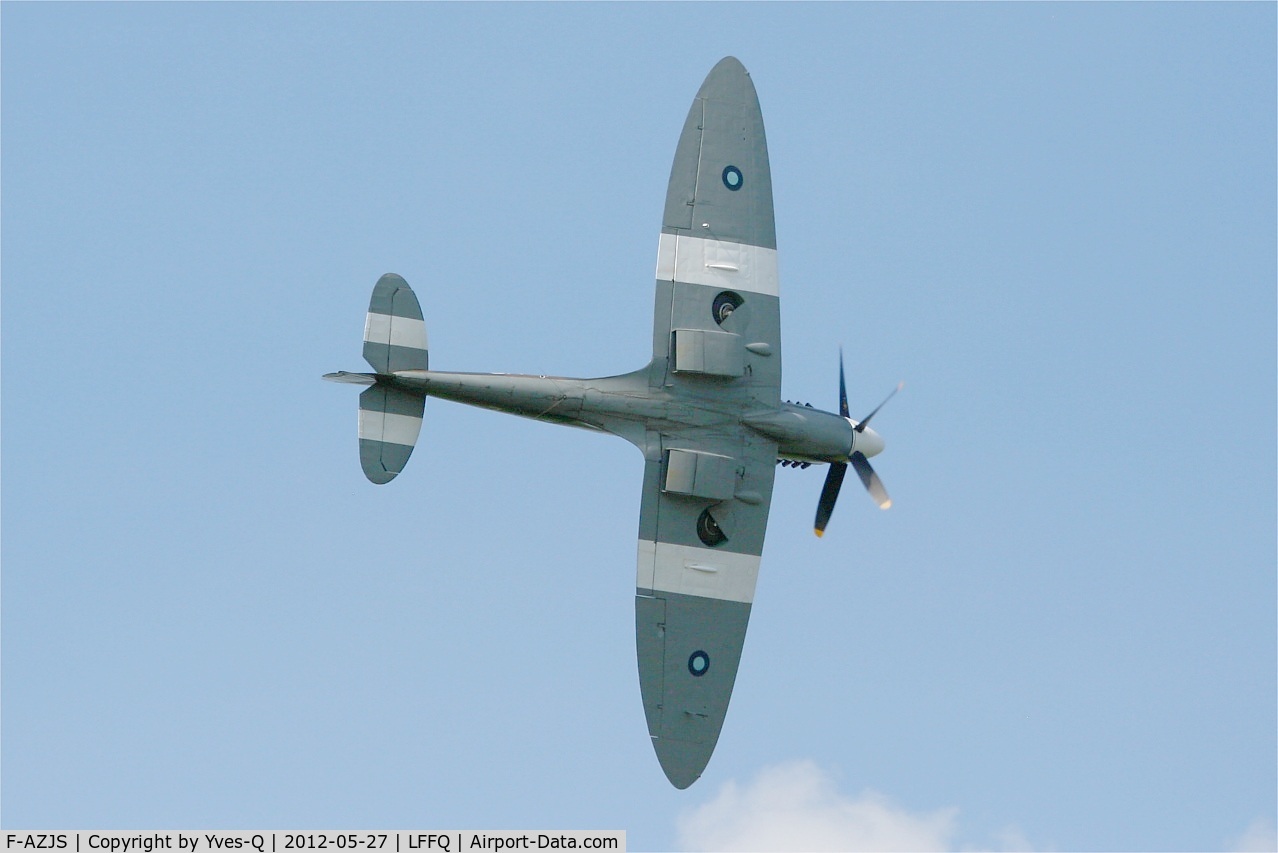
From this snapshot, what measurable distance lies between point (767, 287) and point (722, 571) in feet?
16.4

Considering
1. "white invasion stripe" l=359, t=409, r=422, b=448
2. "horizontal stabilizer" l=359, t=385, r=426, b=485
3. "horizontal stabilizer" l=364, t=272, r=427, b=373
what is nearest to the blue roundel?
"horizontal stabilizer" l=364, t=272, r=427, b=373

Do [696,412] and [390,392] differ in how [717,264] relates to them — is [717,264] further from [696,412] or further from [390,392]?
[390,392]

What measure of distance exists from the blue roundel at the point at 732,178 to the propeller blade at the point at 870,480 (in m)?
5.14

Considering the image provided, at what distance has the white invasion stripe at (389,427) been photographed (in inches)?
1062

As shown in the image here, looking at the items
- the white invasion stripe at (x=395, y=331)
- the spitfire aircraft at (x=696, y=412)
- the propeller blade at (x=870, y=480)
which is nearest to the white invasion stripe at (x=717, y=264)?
the spitfire aircraft at (x=696, y=412)

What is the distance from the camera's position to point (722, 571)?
28359 millimetres

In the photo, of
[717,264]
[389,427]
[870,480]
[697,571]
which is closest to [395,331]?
[389,427]

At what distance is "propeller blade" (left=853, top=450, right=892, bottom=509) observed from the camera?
93.9 ft

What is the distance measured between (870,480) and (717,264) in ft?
15.1

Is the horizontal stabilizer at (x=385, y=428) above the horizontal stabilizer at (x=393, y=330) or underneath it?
underneath

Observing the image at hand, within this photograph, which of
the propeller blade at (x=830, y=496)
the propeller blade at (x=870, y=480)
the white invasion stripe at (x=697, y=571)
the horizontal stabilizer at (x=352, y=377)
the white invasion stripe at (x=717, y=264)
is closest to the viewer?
the horizontal stabilizer at (x=352, y=377)

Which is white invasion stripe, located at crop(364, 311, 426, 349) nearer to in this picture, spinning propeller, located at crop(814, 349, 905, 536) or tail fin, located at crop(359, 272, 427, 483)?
tail fin, located at crop(359, 272, 427, 483)

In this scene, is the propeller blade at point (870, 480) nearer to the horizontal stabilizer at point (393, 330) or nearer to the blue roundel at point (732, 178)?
the blue roundel at point (732, 178)

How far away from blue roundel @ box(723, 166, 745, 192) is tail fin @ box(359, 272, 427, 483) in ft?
Result: 19.5
